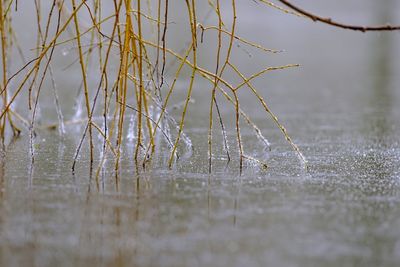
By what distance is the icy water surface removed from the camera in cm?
255

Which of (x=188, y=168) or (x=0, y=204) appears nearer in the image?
(x=0, y=204)

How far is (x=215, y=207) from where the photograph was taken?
3.17 meters

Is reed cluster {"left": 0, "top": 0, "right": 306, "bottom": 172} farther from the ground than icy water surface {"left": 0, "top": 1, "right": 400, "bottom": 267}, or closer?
farther from the ground

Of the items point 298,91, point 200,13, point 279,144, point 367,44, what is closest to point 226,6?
point 200,13

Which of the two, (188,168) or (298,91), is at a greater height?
(298,91)

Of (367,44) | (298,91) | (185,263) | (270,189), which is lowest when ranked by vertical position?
(185,263)

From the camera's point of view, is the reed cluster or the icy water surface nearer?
the icy water surface

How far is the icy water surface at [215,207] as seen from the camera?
100 inches

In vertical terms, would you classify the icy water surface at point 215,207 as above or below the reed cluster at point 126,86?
below

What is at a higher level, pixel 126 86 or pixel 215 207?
pixel 126 86

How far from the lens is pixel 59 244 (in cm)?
262

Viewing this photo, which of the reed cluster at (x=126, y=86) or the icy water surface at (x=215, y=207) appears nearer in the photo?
the icy water surface at (x=215, y=207)

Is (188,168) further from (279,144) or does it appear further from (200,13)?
(200,13)

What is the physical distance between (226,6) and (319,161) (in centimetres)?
1529
